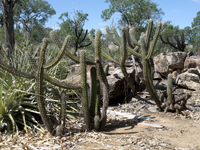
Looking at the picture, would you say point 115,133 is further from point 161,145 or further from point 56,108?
point 56,108

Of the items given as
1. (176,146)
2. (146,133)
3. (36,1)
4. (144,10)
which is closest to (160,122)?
(146,133)

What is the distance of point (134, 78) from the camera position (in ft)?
22.9

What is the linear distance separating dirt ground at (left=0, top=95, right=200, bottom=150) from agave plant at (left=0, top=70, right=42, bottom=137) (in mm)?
229

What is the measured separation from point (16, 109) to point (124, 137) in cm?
213

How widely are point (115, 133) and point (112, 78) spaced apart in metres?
2.66

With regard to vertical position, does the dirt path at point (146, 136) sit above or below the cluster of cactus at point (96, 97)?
below

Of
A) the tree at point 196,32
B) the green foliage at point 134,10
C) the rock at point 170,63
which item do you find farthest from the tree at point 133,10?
the rock at point 170,63

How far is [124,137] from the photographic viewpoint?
3.60 meters

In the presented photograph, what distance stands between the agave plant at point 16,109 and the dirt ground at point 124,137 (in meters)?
0.23

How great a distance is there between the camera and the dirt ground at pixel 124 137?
3238mm

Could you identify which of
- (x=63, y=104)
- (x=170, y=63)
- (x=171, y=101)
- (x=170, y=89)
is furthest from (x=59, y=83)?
(x=170, y=63)

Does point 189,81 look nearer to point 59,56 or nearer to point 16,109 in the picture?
point 59,56

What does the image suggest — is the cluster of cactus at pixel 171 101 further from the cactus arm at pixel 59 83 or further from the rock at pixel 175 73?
the rock at pixel 175 73

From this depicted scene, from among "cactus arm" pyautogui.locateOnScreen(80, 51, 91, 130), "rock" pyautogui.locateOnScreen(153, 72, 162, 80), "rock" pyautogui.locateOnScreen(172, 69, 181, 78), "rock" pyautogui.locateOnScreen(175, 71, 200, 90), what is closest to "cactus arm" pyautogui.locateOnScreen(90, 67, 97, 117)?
"cactus arm" pyautogui.locateOnScreen(80, 51, 91, 130)
